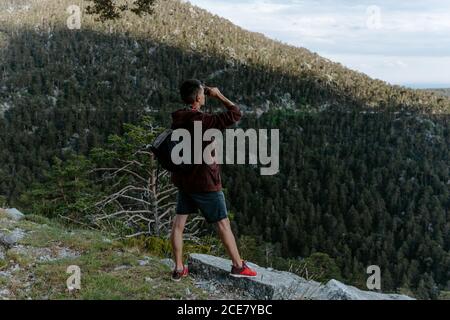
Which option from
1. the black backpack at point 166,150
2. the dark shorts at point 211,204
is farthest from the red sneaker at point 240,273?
the black backpack at point 166,150

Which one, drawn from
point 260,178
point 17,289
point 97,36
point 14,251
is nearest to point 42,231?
point 14,251

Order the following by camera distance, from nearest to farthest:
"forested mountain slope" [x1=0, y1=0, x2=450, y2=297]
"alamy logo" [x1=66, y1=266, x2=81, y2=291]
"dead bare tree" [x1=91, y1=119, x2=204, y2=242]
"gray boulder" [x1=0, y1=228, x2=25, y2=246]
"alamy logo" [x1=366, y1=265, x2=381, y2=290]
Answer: "alamy logo" [x1=66, y1=266, x2=81, y2=291]
"alamy logo" [x1=366, y1=265, x2=381, y2=290]
"gray boulder" [x1=0, y1=228, x2=25, y2=246]
"dead bare tree" [x1=91, y1=119, x2=204, y2=242]
"forested mountain slope" [x1=0, y1=0, x2=450, y2=297]

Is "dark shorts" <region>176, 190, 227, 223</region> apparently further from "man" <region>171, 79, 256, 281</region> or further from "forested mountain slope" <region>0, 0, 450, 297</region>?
"forested mountain slope" <region>0, 0, 450, 297</region>

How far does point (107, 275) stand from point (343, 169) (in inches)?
4189

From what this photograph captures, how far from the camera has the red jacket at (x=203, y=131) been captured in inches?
178

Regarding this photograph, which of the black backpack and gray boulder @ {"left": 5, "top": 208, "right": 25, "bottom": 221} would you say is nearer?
the black backpack

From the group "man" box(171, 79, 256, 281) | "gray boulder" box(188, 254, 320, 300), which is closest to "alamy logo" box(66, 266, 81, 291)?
"man" box(171, 79, 256, 281)

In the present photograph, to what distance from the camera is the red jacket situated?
14.9 ft

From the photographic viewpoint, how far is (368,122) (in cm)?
14250

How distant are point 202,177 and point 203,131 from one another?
464mm

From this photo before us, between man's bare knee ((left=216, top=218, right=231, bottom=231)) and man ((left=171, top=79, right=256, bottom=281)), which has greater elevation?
man ((left=171, top=79, right=256, bottom=281))

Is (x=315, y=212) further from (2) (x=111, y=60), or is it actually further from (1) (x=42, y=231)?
(2) (x=111, y=60)

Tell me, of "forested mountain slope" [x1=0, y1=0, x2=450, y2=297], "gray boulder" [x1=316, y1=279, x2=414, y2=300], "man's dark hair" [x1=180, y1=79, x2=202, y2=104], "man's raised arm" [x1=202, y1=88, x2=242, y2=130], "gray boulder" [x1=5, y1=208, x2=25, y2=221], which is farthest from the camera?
"forested mountain slope" [x1=0, y1=0, x2=450, y2=297]

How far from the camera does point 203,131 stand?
4.57 m
